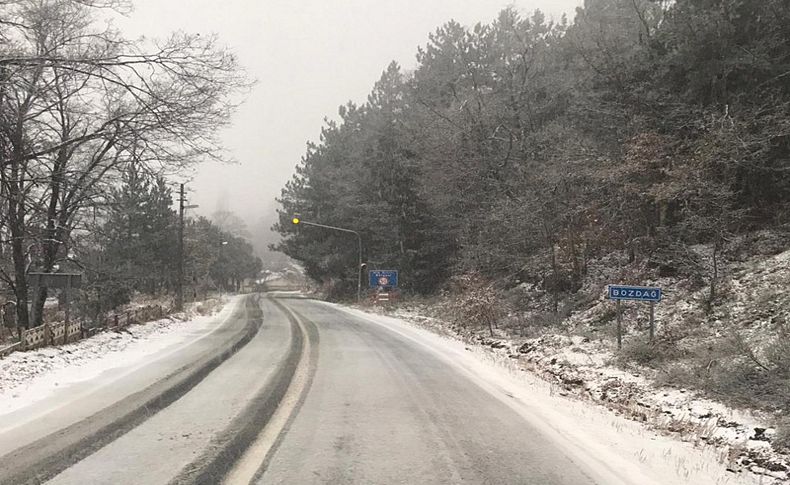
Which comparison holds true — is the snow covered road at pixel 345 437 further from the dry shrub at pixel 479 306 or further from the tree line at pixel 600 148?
the dry shrub at pixel 479 306

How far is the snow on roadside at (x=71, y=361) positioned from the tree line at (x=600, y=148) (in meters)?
13.2

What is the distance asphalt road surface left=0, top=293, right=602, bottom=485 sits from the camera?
15.4ft

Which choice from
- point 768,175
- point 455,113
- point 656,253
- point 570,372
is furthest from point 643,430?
point 455,113

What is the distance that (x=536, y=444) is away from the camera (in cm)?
580

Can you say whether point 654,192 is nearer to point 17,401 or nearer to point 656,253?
point 656,253

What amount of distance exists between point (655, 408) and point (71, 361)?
449 inches

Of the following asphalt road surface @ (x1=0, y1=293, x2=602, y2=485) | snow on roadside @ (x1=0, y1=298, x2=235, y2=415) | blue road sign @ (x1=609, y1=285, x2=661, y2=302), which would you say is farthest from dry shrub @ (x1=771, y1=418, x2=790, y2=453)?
snow on roadside @ (x1=0, y1=298, x2=235, y2=415)

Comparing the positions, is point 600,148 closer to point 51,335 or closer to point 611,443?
point 611,443

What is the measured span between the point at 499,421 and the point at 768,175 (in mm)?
13895

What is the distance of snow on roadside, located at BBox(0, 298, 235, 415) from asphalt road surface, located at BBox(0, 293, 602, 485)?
100cm

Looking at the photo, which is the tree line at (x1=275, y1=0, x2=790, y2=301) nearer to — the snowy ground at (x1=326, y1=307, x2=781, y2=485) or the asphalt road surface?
the snowy ground at (x1=326, y1=307, x2=781, y2=485)

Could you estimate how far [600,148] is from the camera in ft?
59.6

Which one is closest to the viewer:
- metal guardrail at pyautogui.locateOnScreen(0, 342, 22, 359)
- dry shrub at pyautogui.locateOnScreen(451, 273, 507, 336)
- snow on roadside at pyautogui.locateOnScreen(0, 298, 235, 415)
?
snow on roadside at pyautogui.locateOnScreen(0, 298, 235, 415)

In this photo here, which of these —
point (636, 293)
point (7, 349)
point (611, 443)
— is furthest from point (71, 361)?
point (636, 293)
